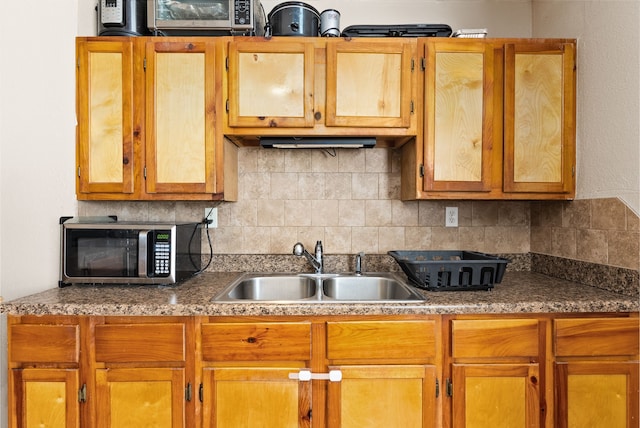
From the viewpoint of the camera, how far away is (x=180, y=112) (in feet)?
5.82

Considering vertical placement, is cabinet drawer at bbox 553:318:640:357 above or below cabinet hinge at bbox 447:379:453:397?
above

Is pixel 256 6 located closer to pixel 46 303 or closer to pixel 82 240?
pixel 82 240

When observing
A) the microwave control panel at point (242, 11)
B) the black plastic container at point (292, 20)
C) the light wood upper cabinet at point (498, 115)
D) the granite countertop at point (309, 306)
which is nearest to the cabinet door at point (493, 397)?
the granite countertop at point (309, 306)

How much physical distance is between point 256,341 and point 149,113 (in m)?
1.20

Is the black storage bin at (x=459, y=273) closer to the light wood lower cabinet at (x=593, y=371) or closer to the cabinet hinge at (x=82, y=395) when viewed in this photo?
the light wood lower cabinet at (x=593, y=371)

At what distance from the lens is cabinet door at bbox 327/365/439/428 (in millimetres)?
1410

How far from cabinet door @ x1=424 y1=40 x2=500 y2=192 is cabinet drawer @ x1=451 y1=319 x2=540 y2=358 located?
2.23 ft

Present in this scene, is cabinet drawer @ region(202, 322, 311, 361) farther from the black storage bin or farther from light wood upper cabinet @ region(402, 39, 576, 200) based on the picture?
light wood upper cabinet @ region(402, 39, 576, 200)

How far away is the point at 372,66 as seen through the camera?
1765mm

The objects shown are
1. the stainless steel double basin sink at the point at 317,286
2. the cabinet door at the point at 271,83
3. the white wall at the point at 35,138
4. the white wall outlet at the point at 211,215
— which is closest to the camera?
the white wall at the point at 35,138

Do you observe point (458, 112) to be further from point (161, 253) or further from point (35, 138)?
point (35, 138)

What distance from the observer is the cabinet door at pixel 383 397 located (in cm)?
141

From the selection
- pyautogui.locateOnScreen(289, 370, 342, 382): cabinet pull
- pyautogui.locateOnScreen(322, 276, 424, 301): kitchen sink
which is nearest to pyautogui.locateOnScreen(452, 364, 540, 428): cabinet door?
pyautogui.locateOnScreen(289, 370, 342, 382): cabinet pull

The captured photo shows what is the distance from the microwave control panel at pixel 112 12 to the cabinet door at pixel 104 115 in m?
0.11
